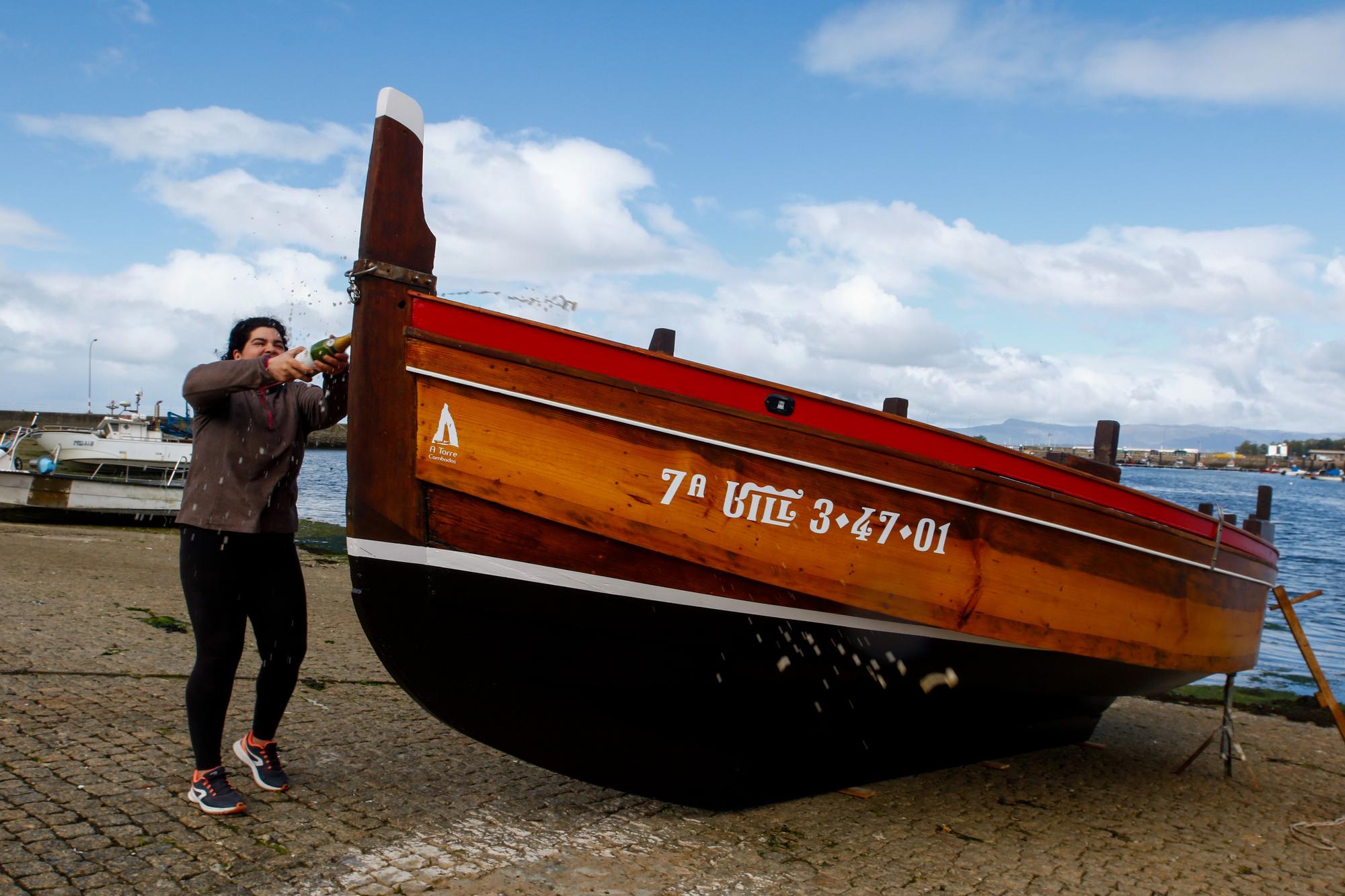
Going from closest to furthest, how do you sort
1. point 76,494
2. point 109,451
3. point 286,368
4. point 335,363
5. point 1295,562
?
point 286,368 < point 335,363 < point 76,494 < point 109,451 < point 1295,562

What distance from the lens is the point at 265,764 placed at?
3770 millimetres

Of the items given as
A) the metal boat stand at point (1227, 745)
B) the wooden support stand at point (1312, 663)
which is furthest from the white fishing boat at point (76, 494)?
the wooden support stand at point (1312, 663)

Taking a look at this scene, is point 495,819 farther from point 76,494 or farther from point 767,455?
point 76,494

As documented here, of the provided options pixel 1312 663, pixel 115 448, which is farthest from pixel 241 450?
pixel 115 448

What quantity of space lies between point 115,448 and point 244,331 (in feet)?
63.8

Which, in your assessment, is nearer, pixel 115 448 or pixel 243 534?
pixel 243 534

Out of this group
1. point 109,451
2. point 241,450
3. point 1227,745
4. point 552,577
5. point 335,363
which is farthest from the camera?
point 109,451

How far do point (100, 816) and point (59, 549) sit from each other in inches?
454

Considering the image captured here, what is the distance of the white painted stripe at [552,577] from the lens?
3.51 meters

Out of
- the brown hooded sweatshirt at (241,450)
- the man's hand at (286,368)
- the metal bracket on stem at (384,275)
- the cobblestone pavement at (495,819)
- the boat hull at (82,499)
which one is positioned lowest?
the boat hull at (82,499)

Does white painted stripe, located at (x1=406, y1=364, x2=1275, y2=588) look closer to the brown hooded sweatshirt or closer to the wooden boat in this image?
the wooden boat

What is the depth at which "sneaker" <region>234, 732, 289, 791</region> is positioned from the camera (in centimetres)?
374

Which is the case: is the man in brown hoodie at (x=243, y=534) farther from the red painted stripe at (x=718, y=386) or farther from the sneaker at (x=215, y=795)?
the red painted stripe at (x=718, y=386)

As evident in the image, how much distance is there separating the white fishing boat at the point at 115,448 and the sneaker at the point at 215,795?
60.0 ft
